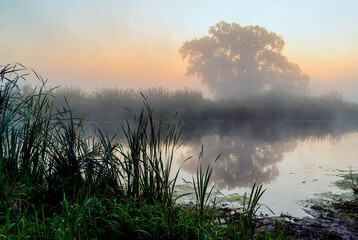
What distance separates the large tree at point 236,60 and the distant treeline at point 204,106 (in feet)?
27.9

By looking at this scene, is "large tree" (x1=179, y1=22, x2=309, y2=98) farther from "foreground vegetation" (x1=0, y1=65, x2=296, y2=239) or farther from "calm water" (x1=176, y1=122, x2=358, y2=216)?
"foreground vegetation" (x1=0, y1=65, x2=296, y2=239)

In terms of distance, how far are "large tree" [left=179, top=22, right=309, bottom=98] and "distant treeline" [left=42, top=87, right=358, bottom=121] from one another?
27.9 feet

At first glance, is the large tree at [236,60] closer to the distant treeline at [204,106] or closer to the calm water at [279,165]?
the distant treeline at [204,106]

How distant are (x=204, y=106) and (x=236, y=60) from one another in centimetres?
1362

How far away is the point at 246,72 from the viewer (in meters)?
32.3

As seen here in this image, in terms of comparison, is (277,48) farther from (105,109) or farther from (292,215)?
(292,215)

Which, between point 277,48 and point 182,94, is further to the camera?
point 277,48

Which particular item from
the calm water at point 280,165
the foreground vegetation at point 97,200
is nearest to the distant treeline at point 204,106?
the calm water at point 280,165

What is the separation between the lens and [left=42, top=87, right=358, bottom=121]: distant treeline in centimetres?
1811

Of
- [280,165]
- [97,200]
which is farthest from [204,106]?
[97,200]

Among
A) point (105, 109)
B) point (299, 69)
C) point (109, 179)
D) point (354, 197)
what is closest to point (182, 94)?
point (105, 109)

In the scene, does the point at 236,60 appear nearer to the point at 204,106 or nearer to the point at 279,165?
the point at 204,106

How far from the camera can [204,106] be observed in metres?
20.7

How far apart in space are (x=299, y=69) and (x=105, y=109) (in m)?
25.0
